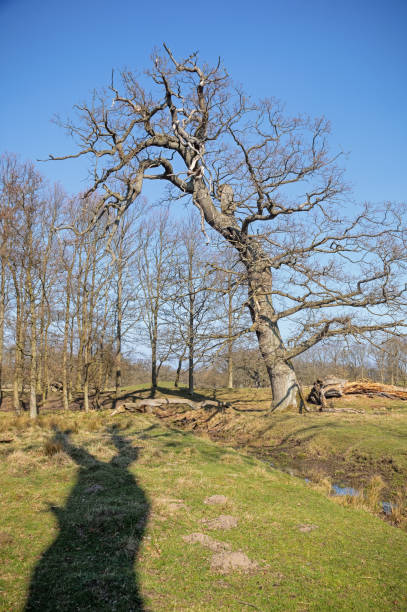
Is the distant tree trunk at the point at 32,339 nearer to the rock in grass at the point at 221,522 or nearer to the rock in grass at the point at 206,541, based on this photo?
the rock in grass at the point at 221,522

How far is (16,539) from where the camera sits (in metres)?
4.94

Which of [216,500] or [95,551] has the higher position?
[95,551]

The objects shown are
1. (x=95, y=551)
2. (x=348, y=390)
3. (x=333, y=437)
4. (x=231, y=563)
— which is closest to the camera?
(x=231, y=563)

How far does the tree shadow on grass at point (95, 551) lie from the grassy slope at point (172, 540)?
17 millimetres

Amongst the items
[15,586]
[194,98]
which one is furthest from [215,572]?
[194,98]

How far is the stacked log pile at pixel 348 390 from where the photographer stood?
18.0 metres

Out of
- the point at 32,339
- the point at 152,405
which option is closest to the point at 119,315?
the point at 152,405

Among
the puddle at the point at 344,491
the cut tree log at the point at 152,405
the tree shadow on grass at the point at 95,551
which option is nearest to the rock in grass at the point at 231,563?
the tree shadow on grass at the point at 95,551

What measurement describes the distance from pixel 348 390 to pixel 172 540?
15.1 metres

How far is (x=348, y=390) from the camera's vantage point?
18469 mm

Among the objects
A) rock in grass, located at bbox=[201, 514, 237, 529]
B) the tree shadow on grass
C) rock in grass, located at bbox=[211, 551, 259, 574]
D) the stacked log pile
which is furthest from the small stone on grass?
the stacked log pile

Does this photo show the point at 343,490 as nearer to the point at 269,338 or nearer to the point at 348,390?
the point at 269,338

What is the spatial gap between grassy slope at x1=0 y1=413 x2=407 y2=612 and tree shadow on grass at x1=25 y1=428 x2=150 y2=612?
2cm

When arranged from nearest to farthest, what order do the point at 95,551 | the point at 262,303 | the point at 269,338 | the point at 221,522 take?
the point at 95,551, the point at 221,522, the point at 269,338, the point at 262,303
